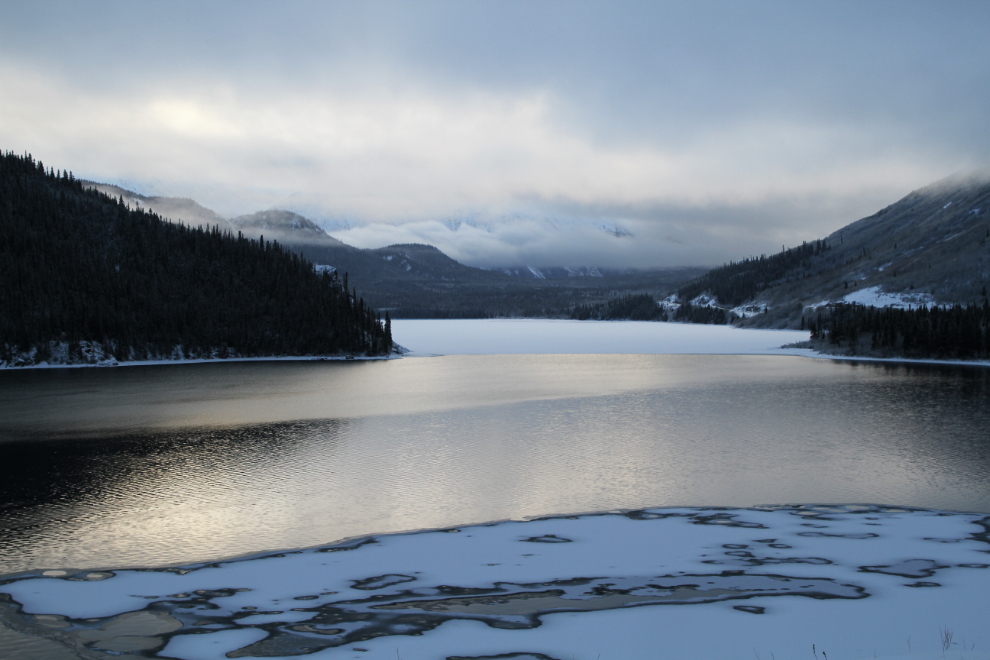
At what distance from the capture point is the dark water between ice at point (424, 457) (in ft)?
79.0

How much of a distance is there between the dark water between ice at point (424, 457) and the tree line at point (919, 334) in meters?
42.8

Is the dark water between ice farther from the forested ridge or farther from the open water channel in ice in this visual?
the forested ridge

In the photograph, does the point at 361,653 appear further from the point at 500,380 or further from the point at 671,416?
A: the point at 500,380

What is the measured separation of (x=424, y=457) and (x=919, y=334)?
350 feet

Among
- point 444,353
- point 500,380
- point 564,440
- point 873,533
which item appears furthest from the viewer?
point 444,353

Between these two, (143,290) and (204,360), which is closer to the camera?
(204,360)

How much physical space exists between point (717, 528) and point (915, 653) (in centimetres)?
1074

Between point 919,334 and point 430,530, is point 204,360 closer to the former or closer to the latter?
point 430,530

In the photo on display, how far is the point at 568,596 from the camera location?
637 inches

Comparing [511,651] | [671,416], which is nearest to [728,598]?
[511,651]

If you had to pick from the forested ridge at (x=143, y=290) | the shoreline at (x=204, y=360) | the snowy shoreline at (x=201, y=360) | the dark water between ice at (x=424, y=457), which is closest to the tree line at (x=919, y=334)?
the dark water between ice at (x=424, y=457)

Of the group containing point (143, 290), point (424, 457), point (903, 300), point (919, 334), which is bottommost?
point (424, 457)

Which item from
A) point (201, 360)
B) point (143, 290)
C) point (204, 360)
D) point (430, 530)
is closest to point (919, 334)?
point (430, 530)

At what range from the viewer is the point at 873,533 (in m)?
21.2
